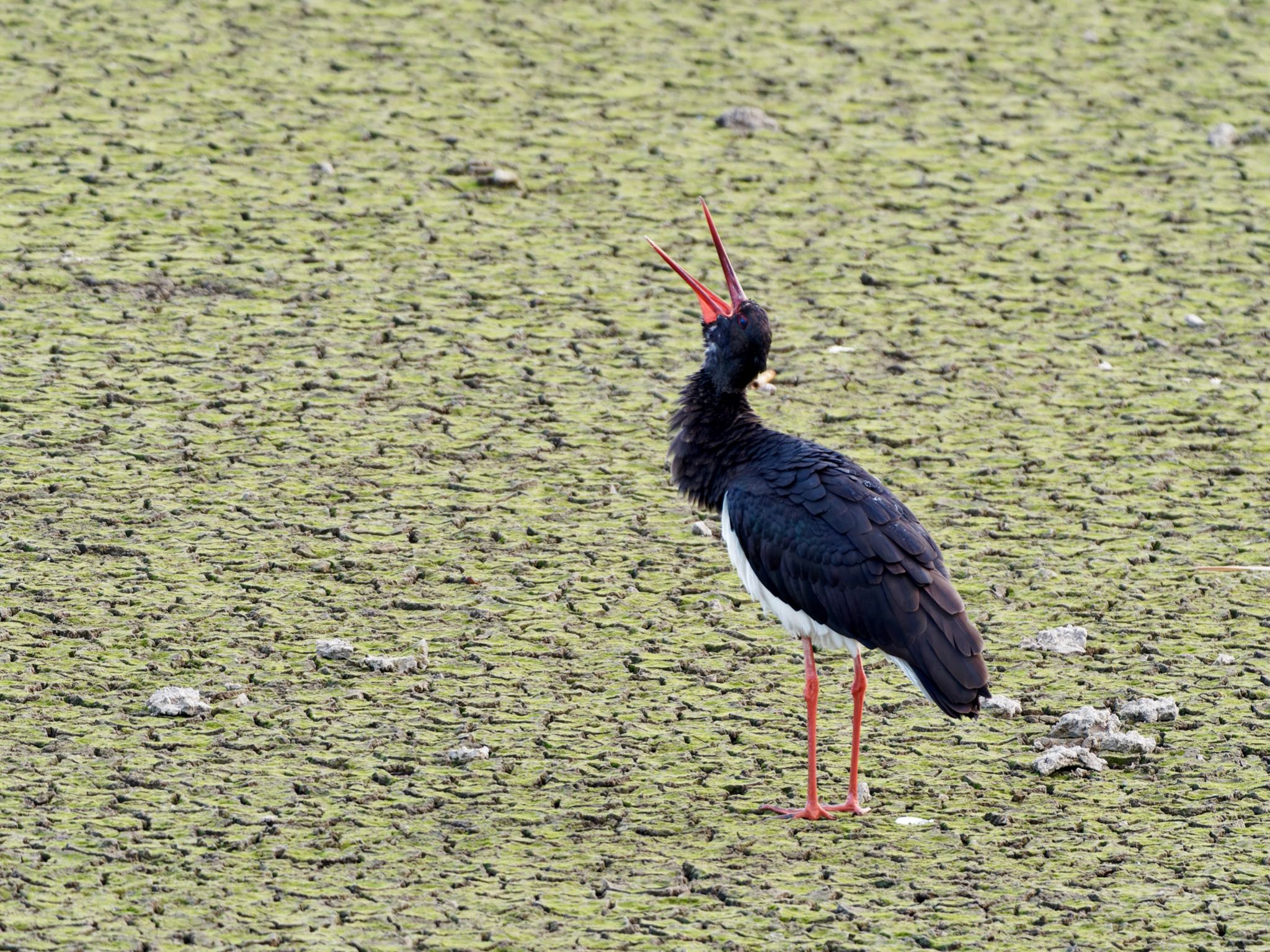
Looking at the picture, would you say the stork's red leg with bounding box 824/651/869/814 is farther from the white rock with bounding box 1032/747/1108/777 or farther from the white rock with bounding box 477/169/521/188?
the white rock with bounding box 477/169/521/188

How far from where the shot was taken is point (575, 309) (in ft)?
27.4

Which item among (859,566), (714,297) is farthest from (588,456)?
(859,566)

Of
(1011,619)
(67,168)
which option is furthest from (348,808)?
(67,168)

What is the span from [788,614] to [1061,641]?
119cm

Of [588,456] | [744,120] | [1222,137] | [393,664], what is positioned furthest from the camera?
[1222,137]

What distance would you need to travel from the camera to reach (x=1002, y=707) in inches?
233

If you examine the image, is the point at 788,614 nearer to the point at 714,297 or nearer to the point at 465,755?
the point at 465,755

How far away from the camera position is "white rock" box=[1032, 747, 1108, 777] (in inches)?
Result: 219

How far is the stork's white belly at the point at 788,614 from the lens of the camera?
552 centimetres

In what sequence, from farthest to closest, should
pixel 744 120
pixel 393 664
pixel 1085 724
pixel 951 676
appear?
1. pixel 744 120
2. pixel 393 664
3. pixel 1085 724
4. pixel 951 676

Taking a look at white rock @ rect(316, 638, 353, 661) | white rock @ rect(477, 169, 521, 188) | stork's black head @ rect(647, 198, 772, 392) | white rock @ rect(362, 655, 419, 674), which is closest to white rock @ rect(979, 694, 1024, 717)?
stork's black head @ rect(647, 198, 772, 392)

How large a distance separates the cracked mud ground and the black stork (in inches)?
17.2

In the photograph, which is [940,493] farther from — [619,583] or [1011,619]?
[619,583]

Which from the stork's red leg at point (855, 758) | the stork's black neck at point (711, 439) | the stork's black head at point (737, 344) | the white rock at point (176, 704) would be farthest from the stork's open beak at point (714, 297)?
the white rock at point (176, 704)
